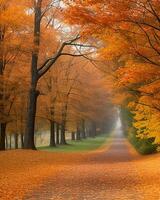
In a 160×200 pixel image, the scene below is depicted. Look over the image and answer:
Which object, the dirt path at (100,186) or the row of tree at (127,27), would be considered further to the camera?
the row of tree at (127,27)

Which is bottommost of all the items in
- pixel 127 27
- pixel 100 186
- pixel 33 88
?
pixel 100 186

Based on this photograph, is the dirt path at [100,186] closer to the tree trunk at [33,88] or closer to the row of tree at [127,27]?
the row of tree at [127,27]

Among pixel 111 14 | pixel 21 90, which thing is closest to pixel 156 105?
pixel 111 14

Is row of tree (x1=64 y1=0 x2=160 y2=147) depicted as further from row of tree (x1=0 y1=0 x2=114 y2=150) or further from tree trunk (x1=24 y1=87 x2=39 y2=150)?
tree trunk (x1=24 y1=87 x2=39 y2=150)

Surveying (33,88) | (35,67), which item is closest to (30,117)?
(33,88)

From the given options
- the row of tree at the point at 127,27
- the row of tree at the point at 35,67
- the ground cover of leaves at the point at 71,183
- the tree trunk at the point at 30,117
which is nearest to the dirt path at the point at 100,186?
the ground cover of leaves at the point at 71,183

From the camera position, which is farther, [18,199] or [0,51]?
[0,51]

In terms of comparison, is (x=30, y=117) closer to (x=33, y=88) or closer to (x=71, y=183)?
(x=33, y=88)

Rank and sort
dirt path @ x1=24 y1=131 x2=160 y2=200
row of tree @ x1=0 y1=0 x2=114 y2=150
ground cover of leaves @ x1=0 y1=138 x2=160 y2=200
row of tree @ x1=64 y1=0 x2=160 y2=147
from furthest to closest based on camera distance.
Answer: row of tree @ x1=0 y1=0 x2=114 y2=150, row of tree @ x1=64 y1=0 x2=160 y2=147, ground cover of leaves @ x1=0 y1=138 x2=160 y2=200, dirt path @ x1=24 y1=131 x2=160 y2=200

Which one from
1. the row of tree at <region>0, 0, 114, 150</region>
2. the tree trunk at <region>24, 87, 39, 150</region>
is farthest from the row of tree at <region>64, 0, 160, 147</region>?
the tree trunk at <region>24, 87, 39, 150</region>

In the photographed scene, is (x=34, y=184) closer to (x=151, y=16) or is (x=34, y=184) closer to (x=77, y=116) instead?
(x=151, y=16)

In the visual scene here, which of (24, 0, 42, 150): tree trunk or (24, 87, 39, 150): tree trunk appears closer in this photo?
(24, 0, 42, 150): tree trunk

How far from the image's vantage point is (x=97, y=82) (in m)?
55.0

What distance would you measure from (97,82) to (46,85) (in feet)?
51.4
